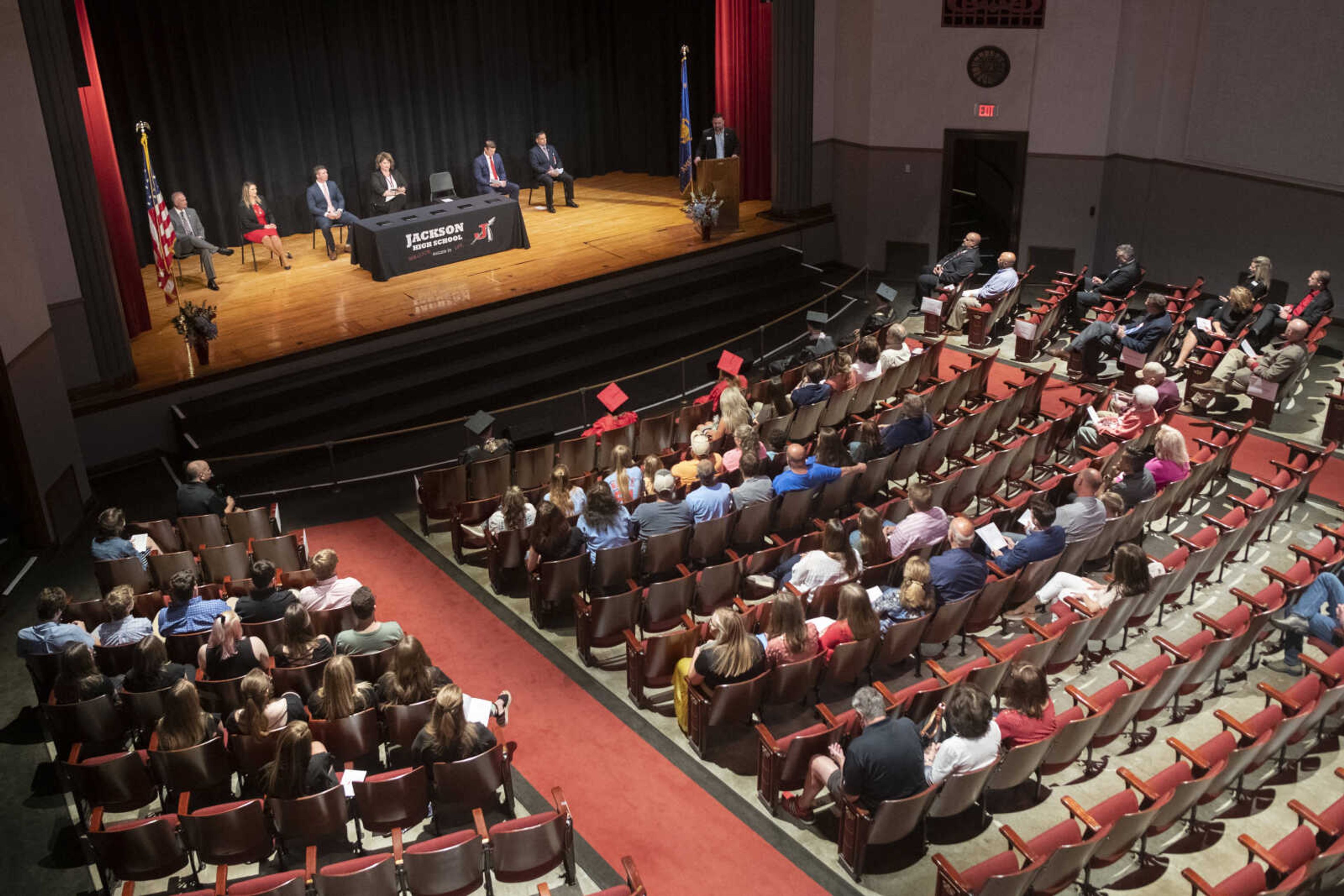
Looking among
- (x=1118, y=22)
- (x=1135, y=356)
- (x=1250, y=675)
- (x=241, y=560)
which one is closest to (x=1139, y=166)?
(x=1118, y=22)

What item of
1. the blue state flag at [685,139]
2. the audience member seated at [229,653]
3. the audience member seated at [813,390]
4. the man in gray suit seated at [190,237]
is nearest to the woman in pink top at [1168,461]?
the audience member seated at [813,390]

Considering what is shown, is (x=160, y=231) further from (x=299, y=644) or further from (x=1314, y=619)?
(x=1314, y=619)

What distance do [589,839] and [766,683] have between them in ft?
3.82

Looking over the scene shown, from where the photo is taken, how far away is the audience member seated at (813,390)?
29.7 feet

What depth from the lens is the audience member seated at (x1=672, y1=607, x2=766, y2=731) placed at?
18.5 ft

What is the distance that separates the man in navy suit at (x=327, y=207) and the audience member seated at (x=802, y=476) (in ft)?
24.2

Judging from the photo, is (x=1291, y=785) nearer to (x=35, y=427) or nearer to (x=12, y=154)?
(x=35, y=427)

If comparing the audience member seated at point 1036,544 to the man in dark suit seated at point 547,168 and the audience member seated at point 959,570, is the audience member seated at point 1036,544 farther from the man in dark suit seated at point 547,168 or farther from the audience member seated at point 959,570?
the man in dark suit seated at point 547,168

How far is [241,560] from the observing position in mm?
7402

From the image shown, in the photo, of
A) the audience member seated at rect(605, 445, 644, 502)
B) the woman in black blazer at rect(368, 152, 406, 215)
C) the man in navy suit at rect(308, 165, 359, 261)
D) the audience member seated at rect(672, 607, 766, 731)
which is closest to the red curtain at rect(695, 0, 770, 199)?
the woman in black blazer at rect(368, 152, 406, 215)

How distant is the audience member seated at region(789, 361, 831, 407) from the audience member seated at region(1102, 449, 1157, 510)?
2.46 metres

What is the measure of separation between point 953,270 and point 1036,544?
5.89m

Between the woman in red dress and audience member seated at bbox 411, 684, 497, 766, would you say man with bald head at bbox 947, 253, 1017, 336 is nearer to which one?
the woman in red dress

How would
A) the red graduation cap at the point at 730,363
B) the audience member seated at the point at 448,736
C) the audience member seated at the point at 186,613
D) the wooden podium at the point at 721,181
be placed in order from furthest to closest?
the wooden podium at the point at 721,181, the red graduation cap at the point at 730,363, the audience member seated at the point at 186,613, the audience member seated at the point at 448,736
